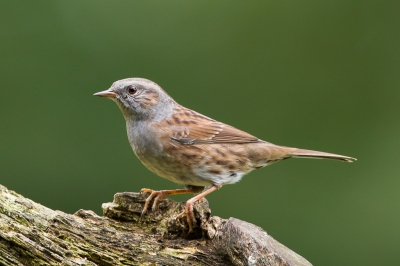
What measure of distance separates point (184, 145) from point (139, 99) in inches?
26.0

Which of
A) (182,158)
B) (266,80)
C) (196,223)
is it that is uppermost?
(266,80)

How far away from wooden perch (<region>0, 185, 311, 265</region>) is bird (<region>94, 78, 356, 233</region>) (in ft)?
2.06

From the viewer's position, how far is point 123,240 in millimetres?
4410

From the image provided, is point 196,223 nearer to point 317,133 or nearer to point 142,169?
point 142,169

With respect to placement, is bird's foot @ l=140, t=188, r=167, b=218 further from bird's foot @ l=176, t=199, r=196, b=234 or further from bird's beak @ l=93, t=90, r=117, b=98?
bird's beak @ l=93, t=90, r=117, b=98

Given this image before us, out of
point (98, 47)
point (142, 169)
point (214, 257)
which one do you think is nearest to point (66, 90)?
point (98, 47)

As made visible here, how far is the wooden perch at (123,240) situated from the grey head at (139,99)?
125 cm

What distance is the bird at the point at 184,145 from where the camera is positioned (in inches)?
212

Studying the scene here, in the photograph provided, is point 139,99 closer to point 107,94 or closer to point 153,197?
point 107,94

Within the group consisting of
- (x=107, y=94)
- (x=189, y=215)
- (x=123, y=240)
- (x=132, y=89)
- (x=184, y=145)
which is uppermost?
(x=132, y=89)

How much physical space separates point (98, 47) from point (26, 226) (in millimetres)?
3728

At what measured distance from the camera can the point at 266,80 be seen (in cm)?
802

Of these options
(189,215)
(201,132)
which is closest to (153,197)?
(189,215)

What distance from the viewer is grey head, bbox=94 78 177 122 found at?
18.6ft
